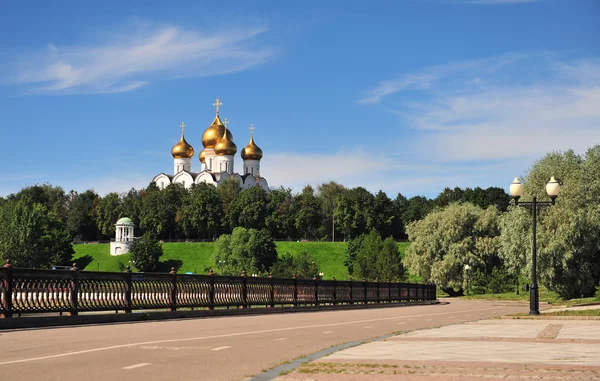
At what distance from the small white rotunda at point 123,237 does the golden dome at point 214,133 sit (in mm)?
29436

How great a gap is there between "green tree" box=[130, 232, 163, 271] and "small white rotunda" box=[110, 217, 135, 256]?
1084 cm

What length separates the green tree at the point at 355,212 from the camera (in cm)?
13325

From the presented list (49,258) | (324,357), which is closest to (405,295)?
(324,357)

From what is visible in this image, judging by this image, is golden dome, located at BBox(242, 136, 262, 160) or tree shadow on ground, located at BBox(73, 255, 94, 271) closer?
tree shadow on ground, located at BBox(73, 255, 94, 271)

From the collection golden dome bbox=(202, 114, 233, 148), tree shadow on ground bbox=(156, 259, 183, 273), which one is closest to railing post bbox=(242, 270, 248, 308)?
tree shadow on ground bbox=(156, 259, 183, 273)

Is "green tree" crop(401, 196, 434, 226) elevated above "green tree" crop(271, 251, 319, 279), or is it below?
above

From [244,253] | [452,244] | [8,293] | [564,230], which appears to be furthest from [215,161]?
[8,293]

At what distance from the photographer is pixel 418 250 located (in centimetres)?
7306

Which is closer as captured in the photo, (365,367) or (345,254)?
(365,367)

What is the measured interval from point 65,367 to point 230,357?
7.86 feet

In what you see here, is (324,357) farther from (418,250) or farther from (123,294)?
(418,250)

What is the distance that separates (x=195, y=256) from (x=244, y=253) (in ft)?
56.9

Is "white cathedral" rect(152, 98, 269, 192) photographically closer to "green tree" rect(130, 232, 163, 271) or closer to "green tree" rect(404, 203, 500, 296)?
"green tree" rect(130, 232, 163, 271)

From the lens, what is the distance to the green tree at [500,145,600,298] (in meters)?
47.3
